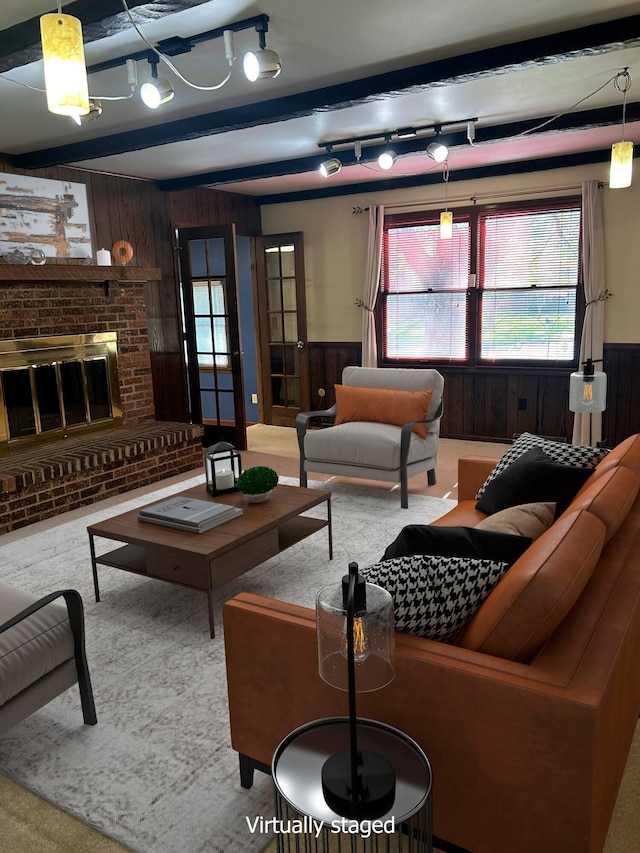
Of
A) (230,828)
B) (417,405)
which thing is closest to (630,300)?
(417,405)

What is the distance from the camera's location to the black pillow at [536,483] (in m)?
2.43

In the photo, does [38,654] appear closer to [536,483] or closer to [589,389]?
[536,483]

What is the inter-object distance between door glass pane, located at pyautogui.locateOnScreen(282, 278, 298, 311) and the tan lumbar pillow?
5445 millimetres

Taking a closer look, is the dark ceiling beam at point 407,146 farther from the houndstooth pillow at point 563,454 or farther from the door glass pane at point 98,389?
the houndstooth pillow at point 563,454

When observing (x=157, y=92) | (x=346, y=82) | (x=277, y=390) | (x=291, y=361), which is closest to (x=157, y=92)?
(x=157, y=92)

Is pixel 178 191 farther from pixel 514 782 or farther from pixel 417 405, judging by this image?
pixel 514 782

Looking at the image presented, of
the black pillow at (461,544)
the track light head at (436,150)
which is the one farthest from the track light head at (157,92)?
the black pillow at (461,544)

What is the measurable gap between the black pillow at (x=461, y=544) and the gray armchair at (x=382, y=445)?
8.22 feet

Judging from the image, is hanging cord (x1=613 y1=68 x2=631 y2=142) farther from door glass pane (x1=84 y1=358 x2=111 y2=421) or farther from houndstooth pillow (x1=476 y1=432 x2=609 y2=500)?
door glass pane (x1=84 y1=358 x2=111 y2=421)

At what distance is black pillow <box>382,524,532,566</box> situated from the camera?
174 cm

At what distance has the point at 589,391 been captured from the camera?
12.6 feet

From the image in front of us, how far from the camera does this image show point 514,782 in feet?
4.46

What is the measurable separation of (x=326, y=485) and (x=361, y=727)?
3482mm

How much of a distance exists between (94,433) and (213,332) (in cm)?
155
